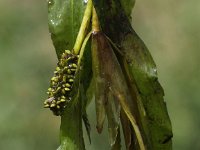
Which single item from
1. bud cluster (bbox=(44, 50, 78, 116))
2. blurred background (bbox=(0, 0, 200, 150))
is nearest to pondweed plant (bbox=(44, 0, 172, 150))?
bud cluster (bbox=(44, 50, 78, 116))

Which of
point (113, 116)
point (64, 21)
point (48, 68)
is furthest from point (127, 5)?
point (48, 68)

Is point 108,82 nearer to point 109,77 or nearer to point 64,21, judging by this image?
point 109,77

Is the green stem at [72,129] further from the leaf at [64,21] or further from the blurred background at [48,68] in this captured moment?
the blurred background at [48,68]

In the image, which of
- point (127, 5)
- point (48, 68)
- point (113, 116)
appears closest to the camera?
point (113, 116)

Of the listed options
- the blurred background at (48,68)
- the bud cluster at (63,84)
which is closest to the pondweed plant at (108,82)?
the bud cluster at (63,84)

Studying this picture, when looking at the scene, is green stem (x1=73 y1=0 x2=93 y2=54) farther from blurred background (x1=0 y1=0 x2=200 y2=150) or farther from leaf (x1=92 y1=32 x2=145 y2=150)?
blurred background (x1=0 y1=0 x2=200 y2=150)

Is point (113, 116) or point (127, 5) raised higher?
point (127, 5)

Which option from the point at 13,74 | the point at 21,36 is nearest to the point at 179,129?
the point at 13,74
